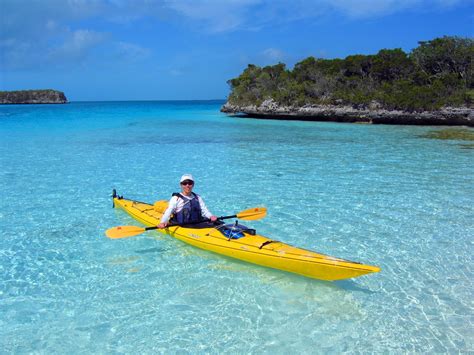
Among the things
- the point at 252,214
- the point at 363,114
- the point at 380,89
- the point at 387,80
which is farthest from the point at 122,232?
the point at 387,80

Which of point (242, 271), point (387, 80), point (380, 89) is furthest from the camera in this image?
point (387, 80)

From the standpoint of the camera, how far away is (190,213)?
747 centimetres

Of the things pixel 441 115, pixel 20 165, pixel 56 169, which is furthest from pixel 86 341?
pixel 441 115

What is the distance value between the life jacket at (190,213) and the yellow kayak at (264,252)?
6.6 inches

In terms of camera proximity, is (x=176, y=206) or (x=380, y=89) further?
(x=380, y=89)

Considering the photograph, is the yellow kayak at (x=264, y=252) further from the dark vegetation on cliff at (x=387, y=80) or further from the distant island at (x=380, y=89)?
the dark vegetation on cliff at (x=387, y=80)

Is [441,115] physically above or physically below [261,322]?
above

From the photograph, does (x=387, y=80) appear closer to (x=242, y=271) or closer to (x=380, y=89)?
(x=380, y=89)

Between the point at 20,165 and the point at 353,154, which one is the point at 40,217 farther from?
the point at 353,154

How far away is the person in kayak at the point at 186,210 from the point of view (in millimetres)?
7312

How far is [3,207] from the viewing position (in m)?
9.98

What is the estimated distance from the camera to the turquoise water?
4750 mm

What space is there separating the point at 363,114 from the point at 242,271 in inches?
1368

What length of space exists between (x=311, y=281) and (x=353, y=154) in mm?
13474
